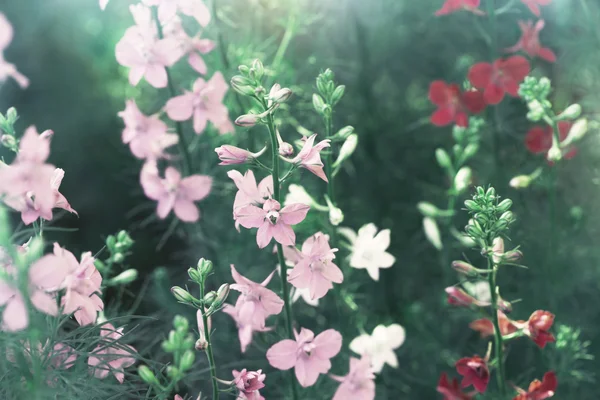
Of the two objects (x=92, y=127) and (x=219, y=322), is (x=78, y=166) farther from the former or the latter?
(x=219, y=322)

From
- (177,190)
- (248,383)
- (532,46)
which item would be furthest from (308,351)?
(532,46)

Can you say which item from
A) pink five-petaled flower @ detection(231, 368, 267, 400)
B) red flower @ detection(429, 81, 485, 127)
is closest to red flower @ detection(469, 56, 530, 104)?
red flower @ detection(429, 81, 485, 127)

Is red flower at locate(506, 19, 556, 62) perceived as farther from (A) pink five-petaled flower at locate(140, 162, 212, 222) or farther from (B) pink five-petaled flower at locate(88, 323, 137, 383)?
(B) pink five-petaled flower at locate(88, 323, 137, 383)

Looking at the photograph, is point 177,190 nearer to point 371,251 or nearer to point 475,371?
point 371,251

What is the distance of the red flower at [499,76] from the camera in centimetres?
91

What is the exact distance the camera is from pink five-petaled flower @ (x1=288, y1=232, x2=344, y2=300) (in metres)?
0.61

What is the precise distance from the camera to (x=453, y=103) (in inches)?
38.1

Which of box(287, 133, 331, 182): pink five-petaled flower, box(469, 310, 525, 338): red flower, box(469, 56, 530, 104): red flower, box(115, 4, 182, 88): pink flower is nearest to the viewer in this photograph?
box(287, 133, 331, 182): pink five-petaled flower

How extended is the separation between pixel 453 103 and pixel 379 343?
1.25ft

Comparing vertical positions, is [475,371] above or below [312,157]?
below

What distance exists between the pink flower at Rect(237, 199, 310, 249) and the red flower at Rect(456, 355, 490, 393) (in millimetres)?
227

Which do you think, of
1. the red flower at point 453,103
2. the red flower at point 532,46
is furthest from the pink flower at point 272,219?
the red flower at point 532,46

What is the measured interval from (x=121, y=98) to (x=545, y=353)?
914mm

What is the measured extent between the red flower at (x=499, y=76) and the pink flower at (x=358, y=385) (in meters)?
0.43
